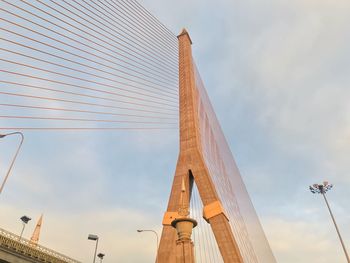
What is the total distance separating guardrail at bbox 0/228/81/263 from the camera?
2181cm

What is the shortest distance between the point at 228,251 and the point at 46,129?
1301cm

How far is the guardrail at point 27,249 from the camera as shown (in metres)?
21.8

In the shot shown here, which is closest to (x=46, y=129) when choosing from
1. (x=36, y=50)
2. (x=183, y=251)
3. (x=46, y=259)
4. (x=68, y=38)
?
(x=36, y=50)

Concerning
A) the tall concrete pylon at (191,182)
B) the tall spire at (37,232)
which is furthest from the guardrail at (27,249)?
the tall spire at (37,232)

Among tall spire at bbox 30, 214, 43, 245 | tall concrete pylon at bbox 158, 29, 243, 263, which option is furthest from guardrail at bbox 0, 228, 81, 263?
tall spire at bbox 30, 214, 43, 245

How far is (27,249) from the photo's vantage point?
23.5 meters

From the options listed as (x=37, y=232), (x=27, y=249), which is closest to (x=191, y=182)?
(x=27, y=249)

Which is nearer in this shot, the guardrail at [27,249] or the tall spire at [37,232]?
the guardrail at [27,249]

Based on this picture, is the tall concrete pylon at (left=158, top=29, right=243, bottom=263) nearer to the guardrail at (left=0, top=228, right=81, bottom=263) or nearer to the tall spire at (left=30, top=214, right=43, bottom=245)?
the guardrail at (left=0, top=228, right=81, bottom=263)

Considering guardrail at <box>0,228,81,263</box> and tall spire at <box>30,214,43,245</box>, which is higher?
tall spire at <box>30,214,43,245</box>

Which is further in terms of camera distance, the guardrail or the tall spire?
the tall spire

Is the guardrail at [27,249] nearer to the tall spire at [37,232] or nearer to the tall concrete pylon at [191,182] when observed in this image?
the tall concrete pylon at [191,182]

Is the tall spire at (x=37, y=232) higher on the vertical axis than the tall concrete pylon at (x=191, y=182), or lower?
higher

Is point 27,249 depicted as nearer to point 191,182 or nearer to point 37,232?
point 191,182
